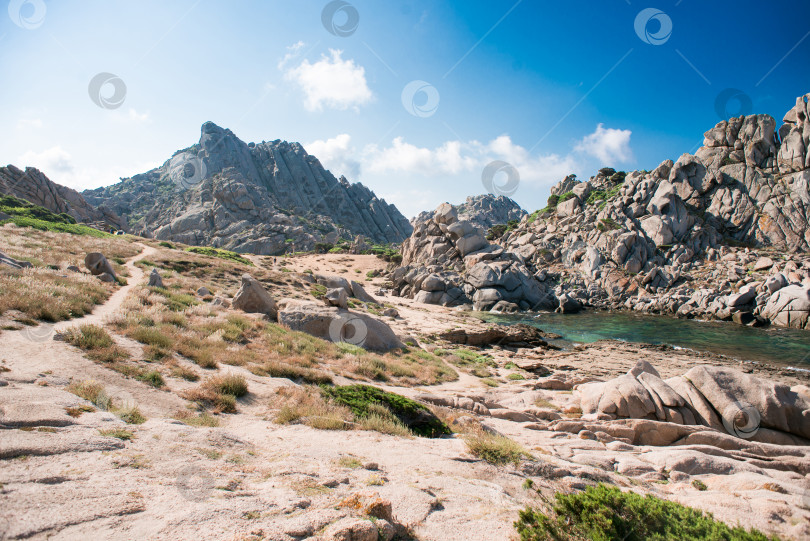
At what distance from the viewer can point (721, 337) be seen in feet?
96.0

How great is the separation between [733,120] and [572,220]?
99.2 ft

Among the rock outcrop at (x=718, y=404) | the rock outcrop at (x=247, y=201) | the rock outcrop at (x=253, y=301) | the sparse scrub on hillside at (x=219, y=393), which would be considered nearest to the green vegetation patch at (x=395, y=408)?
the sparse scrub on hillside at (x=219, y=393)

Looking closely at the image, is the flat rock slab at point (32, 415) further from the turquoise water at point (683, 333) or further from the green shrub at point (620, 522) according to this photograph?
the turquoise water at point (683, 333)

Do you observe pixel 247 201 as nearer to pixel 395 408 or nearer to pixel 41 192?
pixel 41 192

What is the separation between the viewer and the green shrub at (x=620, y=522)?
3.80m

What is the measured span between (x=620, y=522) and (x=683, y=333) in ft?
116

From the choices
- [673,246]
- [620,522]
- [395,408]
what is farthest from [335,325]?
[673,246]

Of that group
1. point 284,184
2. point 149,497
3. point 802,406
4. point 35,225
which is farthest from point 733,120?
point 284,184

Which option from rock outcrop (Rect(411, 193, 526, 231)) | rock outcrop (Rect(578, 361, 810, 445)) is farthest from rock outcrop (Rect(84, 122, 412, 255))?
rock outcrop (Rect(578, 361, 810, 445))

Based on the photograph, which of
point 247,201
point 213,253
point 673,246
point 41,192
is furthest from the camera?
point 247,201

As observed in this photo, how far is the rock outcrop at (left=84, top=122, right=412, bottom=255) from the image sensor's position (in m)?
96.6

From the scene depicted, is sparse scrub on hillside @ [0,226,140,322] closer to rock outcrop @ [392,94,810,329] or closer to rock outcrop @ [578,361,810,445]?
rock outcrop @ [578,361,810,445]

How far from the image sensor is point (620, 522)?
13.0 feet

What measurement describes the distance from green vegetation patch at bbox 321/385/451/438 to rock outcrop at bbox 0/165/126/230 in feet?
241
